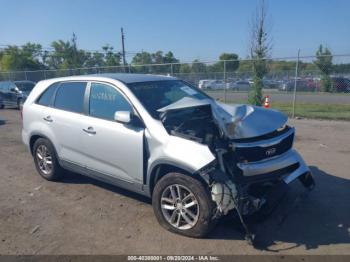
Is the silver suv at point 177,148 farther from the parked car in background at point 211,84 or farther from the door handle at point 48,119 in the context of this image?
the parked car in background at point 211,84

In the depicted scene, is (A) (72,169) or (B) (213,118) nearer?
(B) (213,118)

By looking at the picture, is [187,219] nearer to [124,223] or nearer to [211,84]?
[124,223]

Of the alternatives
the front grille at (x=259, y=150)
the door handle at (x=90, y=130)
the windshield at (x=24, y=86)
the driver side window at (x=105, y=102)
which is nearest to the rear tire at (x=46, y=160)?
the door handle at (x=90, y=130)

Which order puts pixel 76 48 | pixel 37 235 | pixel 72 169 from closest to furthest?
pixel 37 235 < pixel 72 169 < pixel 76 48

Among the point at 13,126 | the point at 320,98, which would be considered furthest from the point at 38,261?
the point at 320,98

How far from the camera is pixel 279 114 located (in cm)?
448

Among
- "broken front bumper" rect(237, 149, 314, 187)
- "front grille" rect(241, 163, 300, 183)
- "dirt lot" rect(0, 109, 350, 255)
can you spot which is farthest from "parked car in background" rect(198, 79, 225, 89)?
"front grille" rect(241, 163, 300, 183)

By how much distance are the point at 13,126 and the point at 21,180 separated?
674 cm

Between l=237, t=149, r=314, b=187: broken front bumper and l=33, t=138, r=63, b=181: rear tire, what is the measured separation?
3.23 m

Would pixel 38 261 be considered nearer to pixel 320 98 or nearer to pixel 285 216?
pixel 285 216

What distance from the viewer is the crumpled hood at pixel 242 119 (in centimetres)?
376

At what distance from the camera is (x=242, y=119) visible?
3.98 m

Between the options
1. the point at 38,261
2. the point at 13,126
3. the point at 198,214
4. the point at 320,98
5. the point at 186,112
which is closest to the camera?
the point at 38,261

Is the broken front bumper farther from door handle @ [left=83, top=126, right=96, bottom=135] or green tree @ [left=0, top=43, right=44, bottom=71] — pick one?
green tree @ [left=0, top=43, right=44, bottom=71]
